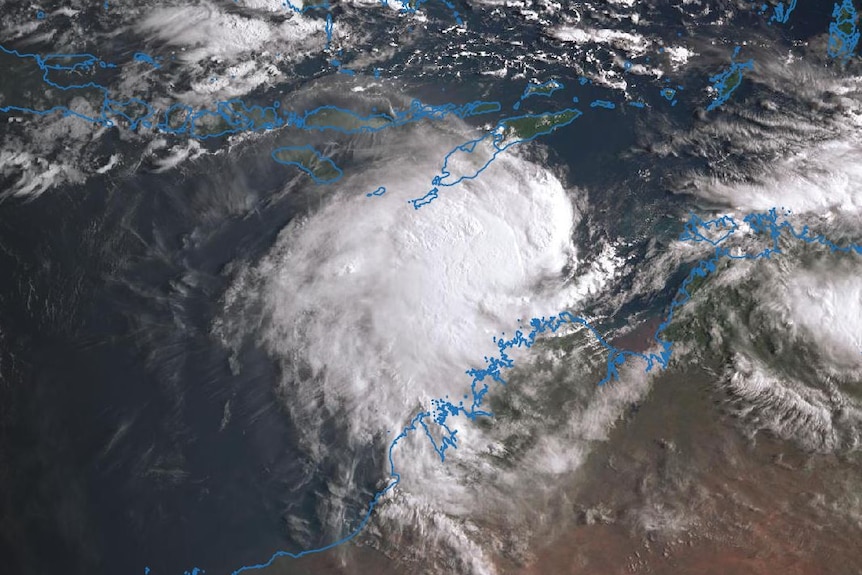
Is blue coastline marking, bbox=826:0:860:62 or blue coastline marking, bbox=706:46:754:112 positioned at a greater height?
blue coastline marking, bbox=826:0:860:62

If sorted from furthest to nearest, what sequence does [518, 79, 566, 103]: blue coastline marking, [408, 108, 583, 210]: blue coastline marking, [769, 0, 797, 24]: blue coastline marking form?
1. [769, 0, 797, 24]: blue coastline marking
2. [518, 79, 566, 103]: blue coastline marking
3. [408, 108, 583, 210]: blue coastline marking

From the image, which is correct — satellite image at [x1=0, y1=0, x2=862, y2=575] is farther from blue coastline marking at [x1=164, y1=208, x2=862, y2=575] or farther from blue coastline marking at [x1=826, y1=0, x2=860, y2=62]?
blue coastline marking at [x1=826, y1=0, x2=860, y2=62]

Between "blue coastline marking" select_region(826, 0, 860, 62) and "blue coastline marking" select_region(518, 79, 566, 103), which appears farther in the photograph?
"blue coastline marking" select_region(826, 0, 860, 62)

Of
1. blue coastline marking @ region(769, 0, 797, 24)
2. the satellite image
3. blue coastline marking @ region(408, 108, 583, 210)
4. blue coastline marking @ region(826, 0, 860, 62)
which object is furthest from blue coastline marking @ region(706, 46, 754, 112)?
blue coastline marking @ region(408, 108, 583, 210)

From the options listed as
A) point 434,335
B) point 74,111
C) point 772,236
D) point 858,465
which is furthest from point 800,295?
point 74,111

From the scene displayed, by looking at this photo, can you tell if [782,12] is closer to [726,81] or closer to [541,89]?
[726,81]

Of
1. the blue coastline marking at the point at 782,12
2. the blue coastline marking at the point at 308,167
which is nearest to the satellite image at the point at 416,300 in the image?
the blue coastline marking at the point at 308,167

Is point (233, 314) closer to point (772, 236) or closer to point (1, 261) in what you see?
point (1, 261)
